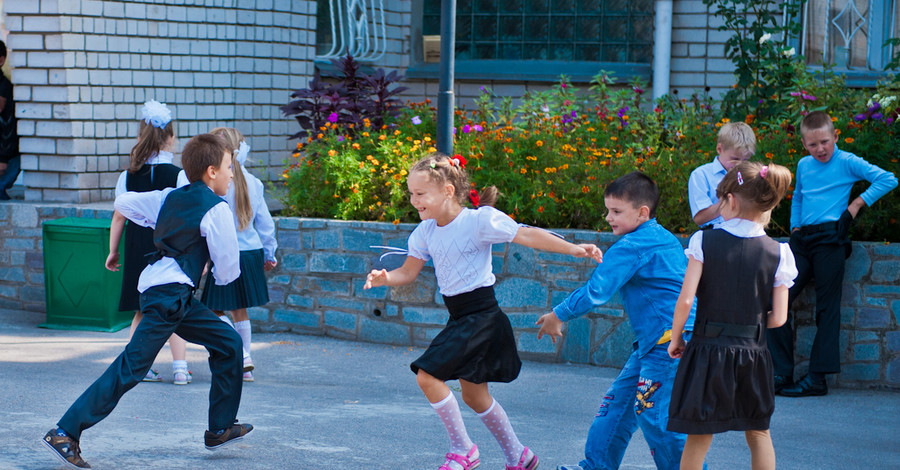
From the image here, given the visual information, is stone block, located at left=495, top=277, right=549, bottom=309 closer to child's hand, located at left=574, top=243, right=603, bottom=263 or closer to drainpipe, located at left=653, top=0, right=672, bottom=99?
child's hand, located at left=574, top=243, right=603, bottom=263

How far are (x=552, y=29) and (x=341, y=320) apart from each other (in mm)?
5653

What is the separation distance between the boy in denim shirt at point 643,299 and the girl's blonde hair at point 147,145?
335cm

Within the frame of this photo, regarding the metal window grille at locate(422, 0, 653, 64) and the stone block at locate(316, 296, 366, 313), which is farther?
the metal window grille at locate(422, 0, 653, 64)

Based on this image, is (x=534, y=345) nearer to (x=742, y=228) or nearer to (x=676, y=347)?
(x=676, y=347)

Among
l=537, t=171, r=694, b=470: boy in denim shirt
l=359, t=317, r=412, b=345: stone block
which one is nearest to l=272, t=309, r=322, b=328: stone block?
l=359, t=317, r=412, b=345: stone block

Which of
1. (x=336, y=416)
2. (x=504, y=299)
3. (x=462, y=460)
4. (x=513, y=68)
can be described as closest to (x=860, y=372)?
(x=504, y=299)

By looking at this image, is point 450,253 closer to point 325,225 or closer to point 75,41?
point 325,225

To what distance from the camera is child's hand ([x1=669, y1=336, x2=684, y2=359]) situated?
383cm

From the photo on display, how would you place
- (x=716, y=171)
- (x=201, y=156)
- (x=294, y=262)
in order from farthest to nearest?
1. (x=294, y=262)
2. (x=716, y=171)
3. (x=201, y=156)

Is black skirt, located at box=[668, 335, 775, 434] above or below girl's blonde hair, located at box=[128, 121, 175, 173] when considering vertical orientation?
A: below

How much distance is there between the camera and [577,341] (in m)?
6.96

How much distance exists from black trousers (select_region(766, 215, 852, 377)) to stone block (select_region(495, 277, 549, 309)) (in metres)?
1.57

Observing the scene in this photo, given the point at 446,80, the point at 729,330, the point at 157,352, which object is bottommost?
the point at 157,352

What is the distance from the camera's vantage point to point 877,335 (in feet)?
21.2
